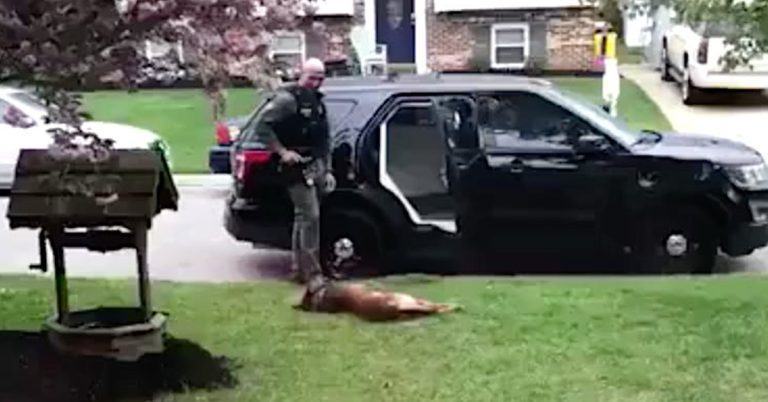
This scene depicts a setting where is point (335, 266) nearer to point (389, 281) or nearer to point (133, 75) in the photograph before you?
point (389, 281)

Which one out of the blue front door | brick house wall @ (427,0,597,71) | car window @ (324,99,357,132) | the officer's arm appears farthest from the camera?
the blue front door

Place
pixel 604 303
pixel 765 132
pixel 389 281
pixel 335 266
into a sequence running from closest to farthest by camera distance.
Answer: pixel 604 303 → pixel 389 281 → pixel 335 266 → pixel 765 132

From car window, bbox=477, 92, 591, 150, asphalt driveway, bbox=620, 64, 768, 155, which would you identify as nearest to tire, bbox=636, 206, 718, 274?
car window, bbox=477, 92, 591, 150

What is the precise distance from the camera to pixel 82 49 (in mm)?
4812

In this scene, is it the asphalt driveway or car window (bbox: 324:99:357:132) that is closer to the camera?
car window (bbox: 324:99:357:132)

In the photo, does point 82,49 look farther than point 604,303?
No

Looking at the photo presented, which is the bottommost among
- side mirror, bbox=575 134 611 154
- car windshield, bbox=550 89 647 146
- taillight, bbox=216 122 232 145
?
taillight, bbox=216 122 232 145

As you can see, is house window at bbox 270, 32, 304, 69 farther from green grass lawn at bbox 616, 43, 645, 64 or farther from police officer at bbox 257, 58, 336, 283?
green grass lawn at bbox 616, 43, 645, 64

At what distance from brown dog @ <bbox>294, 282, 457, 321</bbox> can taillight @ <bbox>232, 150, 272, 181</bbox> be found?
2010mm

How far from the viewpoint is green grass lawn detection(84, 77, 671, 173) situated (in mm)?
17969

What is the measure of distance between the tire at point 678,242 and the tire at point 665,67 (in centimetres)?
1532

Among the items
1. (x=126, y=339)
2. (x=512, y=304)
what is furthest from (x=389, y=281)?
(x=126, y=339)

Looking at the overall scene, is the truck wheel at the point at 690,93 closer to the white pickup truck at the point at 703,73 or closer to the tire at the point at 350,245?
the white pickup truck at the point at 703,73

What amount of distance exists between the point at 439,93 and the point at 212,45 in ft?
18.3
